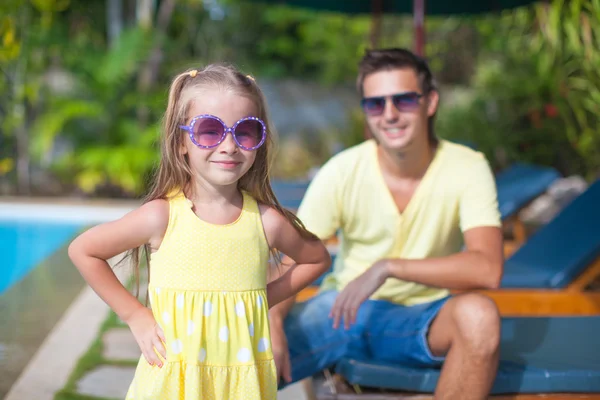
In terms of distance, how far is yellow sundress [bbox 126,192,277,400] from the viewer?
2.04 meters

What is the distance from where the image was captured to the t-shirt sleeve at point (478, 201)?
9.41 ft

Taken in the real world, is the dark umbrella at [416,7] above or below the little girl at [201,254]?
above

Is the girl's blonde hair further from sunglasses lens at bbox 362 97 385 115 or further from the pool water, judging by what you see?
the pool water

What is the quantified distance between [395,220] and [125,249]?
4.11 ft

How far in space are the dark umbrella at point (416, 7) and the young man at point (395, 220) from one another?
179 inches

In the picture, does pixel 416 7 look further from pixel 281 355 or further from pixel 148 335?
pixel 148 335

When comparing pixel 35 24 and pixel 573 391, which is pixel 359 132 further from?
pixel 573 391

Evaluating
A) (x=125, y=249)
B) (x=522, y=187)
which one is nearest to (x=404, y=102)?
(x=125, y=249)

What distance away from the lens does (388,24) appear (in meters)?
16.3

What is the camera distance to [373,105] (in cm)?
310

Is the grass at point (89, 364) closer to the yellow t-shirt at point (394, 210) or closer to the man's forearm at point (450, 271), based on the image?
the yellow t-shirt at point (394, 210)

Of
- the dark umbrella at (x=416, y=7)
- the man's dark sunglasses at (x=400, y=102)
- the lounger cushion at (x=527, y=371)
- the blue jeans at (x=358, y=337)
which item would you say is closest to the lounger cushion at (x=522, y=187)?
the dark umbrella at (x=416, y=7)

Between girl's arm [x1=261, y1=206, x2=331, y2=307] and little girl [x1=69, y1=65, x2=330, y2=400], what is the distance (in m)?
0.07

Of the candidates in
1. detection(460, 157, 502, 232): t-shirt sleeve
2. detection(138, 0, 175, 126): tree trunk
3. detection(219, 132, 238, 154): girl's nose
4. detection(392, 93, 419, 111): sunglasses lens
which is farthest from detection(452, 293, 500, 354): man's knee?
detection(138, 0, 175, 126): tree trunk
